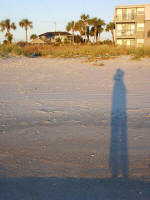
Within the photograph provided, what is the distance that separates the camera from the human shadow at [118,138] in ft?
10.4

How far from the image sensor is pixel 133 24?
3766 centimetres

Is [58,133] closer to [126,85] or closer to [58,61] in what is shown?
[126,85]

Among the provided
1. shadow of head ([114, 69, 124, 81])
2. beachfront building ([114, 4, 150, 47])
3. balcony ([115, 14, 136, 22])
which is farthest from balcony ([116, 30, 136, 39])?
shadow of head ([114, 69, 124, 81])

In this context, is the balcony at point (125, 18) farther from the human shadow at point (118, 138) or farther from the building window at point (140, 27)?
the human shadow at point (118, 138)

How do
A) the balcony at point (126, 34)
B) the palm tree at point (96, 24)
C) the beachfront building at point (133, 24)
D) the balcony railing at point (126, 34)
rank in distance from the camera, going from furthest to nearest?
1. the palm tree at point (96, 24)
2. the balcony railing at point (126, 34)
3. the balcony at point (126, 34)
4. the beachfront building at point (133, 24)

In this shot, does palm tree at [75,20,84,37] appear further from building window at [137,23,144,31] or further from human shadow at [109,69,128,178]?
human shadow at [109,69,128,178]

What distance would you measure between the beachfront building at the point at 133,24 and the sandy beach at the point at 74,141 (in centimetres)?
3026

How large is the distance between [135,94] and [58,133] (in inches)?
150

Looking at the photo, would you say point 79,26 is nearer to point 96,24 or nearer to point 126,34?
point 96,24

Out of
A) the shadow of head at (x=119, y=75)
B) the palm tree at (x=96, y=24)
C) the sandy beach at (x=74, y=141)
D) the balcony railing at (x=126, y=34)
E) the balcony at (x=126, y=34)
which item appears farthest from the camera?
the palm tree at (x=96, y=24)

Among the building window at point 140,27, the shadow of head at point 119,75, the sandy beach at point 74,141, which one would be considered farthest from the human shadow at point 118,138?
the building window at point 140,27

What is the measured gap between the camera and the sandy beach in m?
2.71

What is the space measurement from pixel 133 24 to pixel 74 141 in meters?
36.9

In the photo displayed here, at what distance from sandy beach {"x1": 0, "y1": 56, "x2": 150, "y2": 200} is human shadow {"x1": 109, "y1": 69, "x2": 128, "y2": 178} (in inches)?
0.5
